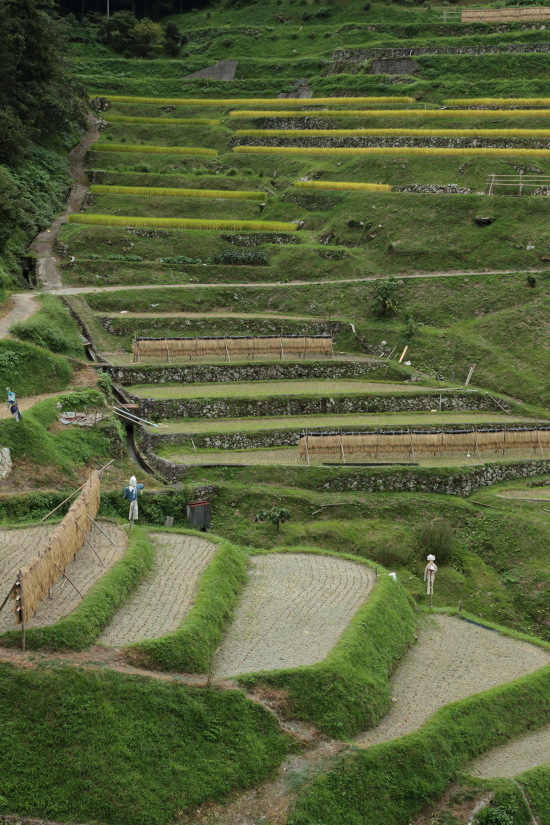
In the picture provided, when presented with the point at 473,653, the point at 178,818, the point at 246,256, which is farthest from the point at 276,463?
the point at 246,256

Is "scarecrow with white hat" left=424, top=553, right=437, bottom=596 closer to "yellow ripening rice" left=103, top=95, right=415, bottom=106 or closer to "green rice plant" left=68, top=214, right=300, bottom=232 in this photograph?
"green rice plant" left=68, top=214, right=300, bottom=232

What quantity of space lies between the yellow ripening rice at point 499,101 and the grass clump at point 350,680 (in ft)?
188

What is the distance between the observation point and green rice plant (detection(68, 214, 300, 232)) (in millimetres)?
58188

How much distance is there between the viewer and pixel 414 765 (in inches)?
794

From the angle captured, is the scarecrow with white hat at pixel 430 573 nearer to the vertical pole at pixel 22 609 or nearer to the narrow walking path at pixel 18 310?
the vertical pole at pixel 22 609

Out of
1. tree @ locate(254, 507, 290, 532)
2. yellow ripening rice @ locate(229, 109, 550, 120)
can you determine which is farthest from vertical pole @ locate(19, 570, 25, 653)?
yellow ripening rice @ locate(229, 109, 550, 120)

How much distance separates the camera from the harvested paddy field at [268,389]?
134ft

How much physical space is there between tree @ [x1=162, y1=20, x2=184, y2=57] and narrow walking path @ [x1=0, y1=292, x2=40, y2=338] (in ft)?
186

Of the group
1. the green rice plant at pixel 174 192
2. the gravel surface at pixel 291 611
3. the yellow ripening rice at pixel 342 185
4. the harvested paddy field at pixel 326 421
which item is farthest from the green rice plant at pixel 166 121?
the gravel surface at pixel 291 611

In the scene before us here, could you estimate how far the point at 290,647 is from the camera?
2300 cm

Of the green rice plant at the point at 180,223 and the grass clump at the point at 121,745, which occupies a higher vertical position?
the green rice plant at the point at 180,223

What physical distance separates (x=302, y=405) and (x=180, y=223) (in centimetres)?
2227

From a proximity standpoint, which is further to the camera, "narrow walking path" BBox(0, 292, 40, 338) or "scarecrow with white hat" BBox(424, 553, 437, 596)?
"narrow walking path" BBox(0, 292, 40, 338)

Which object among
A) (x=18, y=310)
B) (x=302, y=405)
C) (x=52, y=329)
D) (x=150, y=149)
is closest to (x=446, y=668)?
(x=302, y=405)
